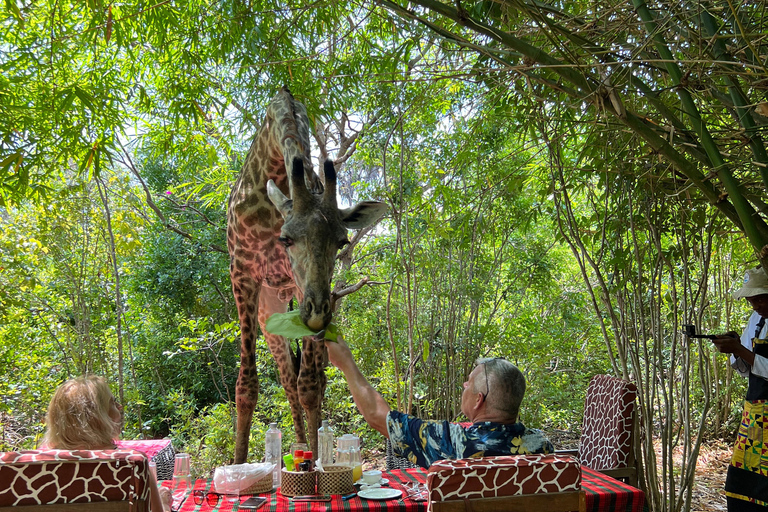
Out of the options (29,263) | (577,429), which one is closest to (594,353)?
(577,429)

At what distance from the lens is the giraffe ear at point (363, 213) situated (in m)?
2.05

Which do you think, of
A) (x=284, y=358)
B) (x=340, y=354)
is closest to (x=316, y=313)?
(x=340, y=354)

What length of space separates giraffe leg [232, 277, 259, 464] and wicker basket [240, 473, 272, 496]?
0.22 meters

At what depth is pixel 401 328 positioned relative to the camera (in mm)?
5211

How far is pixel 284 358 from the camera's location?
271 centimetres

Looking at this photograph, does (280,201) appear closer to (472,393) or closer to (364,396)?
(364,396)

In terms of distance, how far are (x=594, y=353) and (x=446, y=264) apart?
2354 mm

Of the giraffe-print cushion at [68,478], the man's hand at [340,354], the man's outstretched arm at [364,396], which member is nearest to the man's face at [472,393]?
the man's outstretched arm at [364,396]

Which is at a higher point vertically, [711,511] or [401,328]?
[401,328]

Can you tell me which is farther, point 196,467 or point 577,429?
point 577,429

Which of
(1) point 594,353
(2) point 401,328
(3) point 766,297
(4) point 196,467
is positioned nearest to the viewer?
(3) point 766,297

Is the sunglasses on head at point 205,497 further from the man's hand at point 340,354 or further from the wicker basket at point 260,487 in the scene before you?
the man's hand at point 340,354

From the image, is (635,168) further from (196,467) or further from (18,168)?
(196,467)

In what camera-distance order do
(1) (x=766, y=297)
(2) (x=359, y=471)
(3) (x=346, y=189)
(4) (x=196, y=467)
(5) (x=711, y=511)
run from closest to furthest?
(2) (x=359, y=471) < (1) (x=766, y=297) < (5) (x=711, y=511) < (4) (x=196, y=467) < (3) (x=346, y=189)
